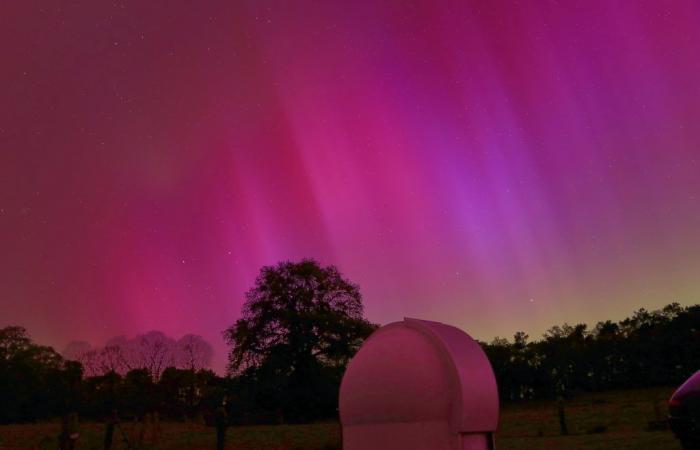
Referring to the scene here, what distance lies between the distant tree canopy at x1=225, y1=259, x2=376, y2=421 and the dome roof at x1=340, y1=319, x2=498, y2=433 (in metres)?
37.5

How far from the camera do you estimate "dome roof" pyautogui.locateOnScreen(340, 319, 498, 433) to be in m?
10.2

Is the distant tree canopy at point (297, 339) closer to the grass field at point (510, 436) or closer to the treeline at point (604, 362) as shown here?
the grass field at point (510, 436)

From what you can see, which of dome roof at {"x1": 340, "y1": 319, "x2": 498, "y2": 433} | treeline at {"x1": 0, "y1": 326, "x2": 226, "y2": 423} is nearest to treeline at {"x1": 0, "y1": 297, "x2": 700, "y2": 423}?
treeline at {"x1": 0, "y1": 326, "x2": 226, "y2": 423}

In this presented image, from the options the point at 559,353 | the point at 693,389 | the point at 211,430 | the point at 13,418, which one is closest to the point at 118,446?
the point at 211,430

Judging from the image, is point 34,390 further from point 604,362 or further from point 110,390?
point 604,362

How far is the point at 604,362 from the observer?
60875 millimetres

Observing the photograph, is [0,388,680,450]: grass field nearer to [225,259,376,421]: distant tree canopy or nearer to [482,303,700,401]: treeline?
[225,259,376,421]: distant tree canopy

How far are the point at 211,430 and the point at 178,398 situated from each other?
57.8 feet

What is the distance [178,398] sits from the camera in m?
52.8

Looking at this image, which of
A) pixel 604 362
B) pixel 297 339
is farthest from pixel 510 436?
pixel 604 362

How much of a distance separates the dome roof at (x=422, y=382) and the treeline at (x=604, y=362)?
4858 cm

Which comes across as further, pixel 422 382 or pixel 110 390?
pixel 110 390

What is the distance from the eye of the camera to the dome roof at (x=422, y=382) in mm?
10156

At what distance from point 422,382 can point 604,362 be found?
185 feet
